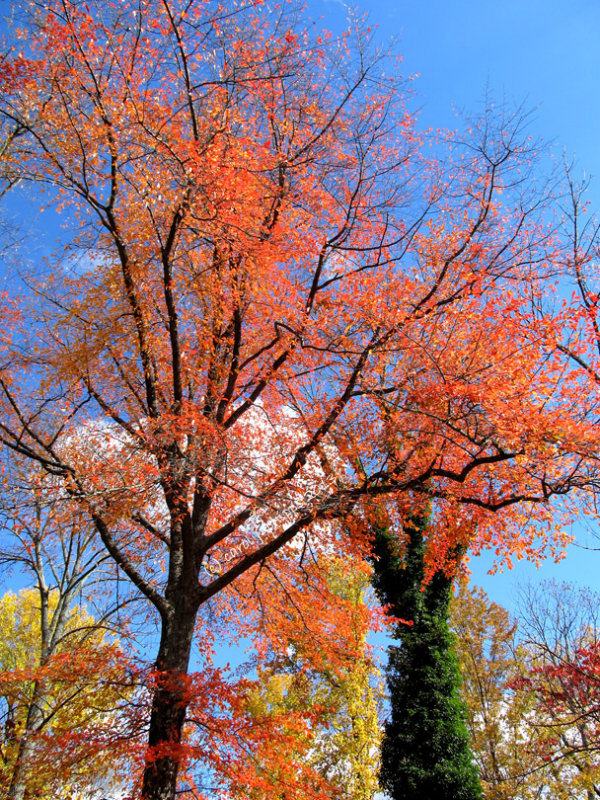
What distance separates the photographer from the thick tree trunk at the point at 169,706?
Result: 218 inches

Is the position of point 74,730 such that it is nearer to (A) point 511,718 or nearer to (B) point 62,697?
(B) point 62,697

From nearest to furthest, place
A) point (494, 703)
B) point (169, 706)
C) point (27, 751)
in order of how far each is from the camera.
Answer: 1. point (169, 706)
2. point (27, 751)
3. point (494, 703)

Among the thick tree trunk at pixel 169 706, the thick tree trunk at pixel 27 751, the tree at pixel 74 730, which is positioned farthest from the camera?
the thick tree trunk at pixel 27 751

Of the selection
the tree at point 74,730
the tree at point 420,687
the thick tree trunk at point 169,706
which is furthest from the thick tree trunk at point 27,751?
the tree at point 420,687

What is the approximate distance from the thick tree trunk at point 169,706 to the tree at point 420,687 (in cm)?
408

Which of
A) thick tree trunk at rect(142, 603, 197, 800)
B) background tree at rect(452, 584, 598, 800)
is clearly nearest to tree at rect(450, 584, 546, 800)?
background tree at rect(452, 584, 598, 800)

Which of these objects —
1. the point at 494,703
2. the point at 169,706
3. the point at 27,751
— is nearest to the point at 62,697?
the point at 27,751

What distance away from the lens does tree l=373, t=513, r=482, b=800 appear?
8.52 metres

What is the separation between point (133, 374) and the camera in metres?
8.55

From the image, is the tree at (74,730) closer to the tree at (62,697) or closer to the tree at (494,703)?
the tree at (62,697)

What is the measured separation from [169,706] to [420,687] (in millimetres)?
5363

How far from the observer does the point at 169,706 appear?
19.6ft

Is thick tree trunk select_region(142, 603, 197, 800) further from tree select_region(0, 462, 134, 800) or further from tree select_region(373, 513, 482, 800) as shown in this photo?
tree select_region(373, 513, 482, 800)

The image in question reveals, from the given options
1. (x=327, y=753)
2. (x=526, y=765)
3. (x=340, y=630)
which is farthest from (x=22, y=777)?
(x=526, y=765)
